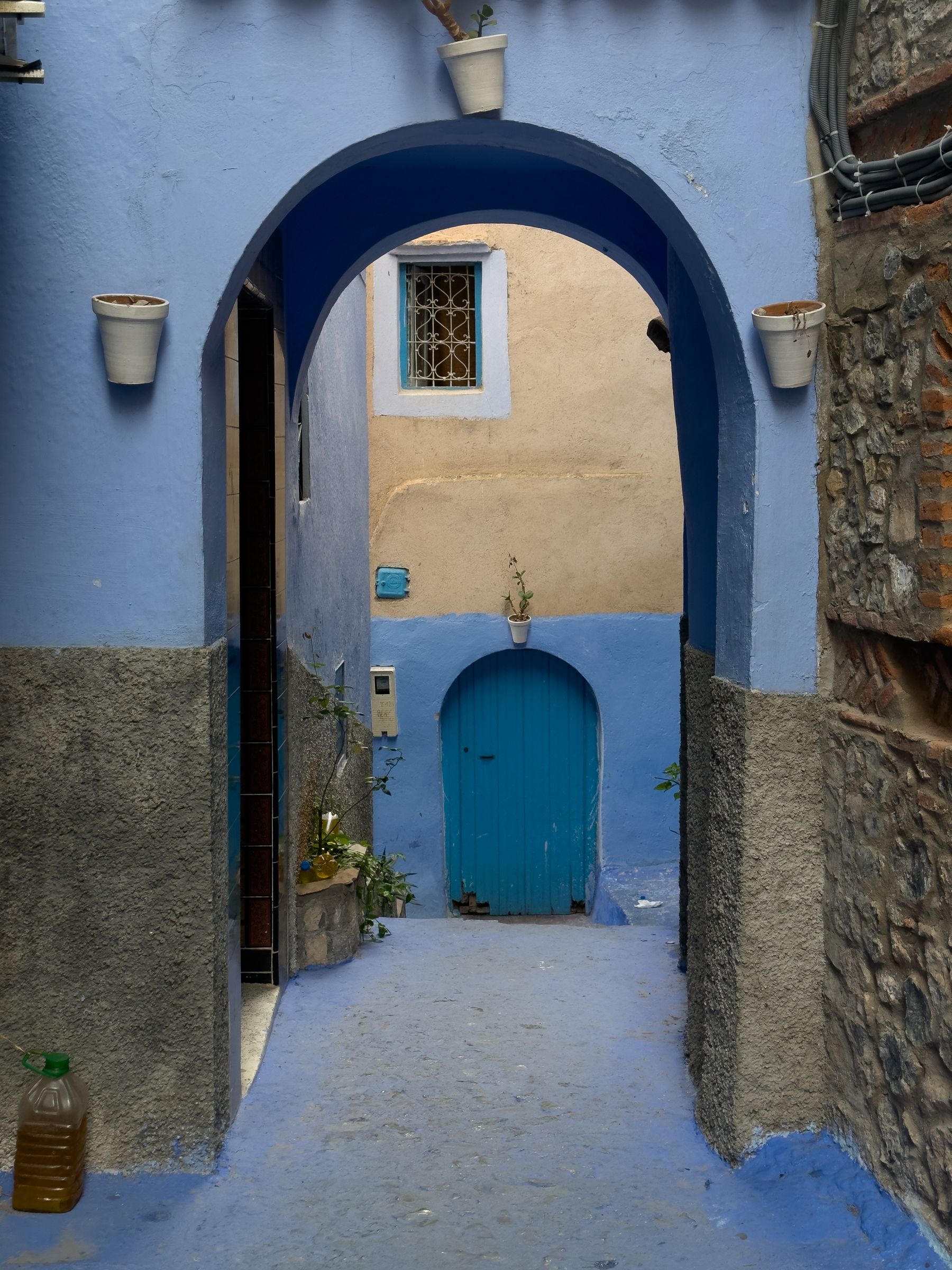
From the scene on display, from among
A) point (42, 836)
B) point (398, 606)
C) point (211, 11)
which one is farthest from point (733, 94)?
point (398, 606)

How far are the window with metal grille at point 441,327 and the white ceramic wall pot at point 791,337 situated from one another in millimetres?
6992

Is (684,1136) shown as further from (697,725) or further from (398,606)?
(398,606)

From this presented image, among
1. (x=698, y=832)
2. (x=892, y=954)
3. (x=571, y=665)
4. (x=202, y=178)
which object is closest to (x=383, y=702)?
(x=571, y=665)

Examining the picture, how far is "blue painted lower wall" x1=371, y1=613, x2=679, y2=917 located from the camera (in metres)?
10.4

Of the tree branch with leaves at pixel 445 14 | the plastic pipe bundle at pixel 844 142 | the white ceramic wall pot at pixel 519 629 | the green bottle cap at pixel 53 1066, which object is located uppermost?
the tree branch with leaves at pixel 445 14

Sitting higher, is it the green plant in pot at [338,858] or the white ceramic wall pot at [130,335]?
the white ceramic wall pot at [130,335]

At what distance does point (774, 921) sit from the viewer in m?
3.69

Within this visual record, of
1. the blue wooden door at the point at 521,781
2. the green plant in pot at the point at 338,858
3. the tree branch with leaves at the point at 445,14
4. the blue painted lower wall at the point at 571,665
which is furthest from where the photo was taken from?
the blue wooden door at the point at 521,781

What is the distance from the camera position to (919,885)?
3.15 meters

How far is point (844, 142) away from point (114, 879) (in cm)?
293

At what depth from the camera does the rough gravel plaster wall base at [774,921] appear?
3.67 metres

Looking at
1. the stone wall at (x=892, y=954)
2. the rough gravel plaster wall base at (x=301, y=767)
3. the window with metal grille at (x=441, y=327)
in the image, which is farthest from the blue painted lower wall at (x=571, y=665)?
the stone wall at (x=892, y=954)

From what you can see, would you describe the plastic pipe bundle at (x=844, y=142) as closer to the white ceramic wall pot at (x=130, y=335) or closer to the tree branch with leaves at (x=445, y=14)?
the tree branch with leaves at (x=445, y=14)

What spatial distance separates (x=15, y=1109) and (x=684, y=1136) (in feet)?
6.78
